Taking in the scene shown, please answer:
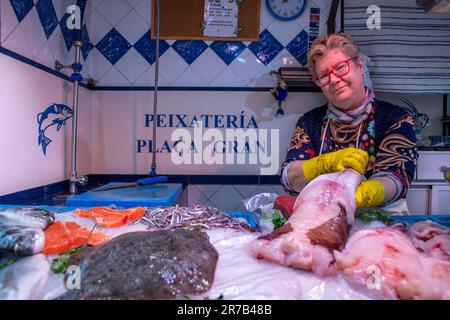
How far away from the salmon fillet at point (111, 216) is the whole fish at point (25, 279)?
27 centimetres

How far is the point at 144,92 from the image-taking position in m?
2.44

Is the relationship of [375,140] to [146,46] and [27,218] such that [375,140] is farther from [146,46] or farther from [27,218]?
[146,46]

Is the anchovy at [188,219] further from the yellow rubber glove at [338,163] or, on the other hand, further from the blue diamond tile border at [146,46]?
the blue diamond tile border at [146,46]

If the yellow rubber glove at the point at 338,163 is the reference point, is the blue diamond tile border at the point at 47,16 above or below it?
above

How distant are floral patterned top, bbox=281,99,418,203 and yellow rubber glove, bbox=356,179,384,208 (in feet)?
0.76

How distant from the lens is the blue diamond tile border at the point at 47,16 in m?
1.78

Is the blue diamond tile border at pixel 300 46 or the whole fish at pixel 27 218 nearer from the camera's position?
the whole fish at pixel 27 218

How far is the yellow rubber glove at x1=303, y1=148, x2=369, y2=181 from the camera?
42.7 inches

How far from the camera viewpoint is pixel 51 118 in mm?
1891

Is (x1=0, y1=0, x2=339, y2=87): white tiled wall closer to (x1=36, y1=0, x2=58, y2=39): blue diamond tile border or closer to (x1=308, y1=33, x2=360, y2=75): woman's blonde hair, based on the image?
(x1=36, y1=0, x2=58, y2=39): blue diamond tile border

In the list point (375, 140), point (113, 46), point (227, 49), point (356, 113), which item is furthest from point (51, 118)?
point (375, 140)

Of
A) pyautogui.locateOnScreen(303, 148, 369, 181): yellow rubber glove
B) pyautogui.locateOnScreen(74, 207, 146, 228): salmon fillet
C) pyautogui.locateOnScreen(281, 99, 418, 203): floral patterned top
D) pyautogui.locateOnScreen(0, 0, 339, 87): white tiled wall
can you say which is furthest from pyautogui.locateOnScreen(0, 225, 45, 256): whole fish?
pyautogui.locateOnScreen(0, 0, 339, 87): white tiled wall

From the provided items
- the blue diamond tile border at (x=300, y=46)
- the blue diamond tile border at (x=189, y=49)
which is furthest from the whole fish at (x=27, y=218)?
the blue diamond tile border at (x=300, y=46)
